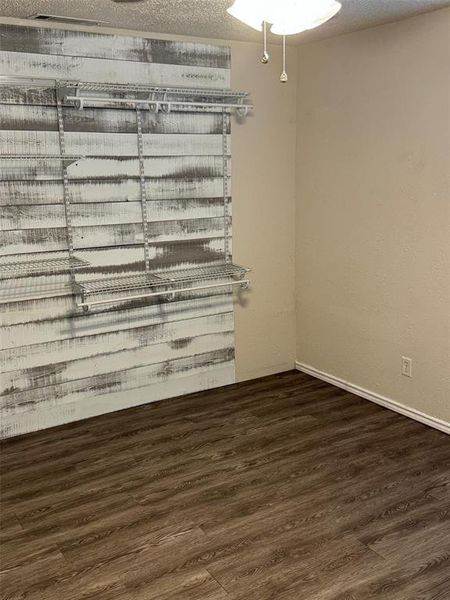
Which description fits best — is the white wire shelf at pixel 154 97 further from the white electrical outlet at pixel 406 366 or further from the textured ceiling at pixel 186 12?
the white electrical outlet at pixel 406 366

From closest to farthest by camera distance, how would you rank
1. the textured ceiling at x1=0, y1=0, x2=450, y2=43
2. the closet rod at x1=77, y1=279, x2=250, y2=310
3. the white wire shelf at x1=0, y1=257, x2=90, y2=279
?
the textured ceiling at x1=0, y1=0, x2=450, y2=43, the white wire shelf at x1=0, y1=257, x2=90, y2=279, the closet rod at x1=77, y1=279, x2=250, y2=310

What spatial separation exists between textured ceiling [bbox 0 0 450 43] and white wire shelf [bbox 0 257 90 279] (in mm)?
1239

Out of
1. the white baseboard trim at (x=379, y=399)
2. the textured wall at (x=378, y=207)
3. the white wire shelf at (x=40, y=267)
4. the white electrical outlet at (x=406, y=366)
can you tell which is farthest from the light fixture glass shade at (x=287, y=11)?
the white baseboard trim at (x=379, y=399)

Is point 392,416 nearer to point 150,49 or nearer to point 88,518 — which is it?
point 88,518

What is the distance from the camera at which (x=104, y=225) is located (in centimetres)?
357

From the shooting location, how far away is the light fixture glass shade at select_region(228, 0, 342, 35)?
192 cm

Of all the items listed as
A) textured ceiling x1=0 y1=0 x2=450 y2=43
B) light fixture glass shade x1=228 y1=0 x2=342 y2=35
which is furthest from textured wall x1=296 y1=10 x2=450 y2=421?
light fixture glass shade x1=228 y1=0 x2=342 y2=35

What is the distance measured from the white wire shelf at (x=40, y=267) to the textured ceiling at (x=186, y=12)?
1.24m

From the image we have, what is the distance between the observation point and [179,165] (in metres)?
3.76

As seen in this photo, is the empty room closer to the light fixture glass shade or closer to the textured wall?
the textured wall

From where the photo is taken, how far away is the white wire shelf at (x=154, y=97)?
3.28 meters

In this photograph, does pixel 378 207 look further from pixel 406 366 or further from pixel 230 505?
pixel 230 505

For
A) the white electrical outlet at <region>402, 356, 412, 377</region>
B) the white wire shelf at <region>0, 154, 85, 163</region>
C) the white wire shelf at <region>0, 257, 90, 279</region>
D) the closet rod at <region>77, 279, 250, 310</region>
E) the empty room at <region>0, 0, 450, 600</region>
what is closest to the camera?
the empty room at <region>0, 0, 450, 600</region>

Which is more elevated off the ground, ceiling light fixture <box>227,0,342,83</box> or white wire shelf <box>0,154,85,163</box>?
ceiling light fixture <box>227,0,342,83</box>
